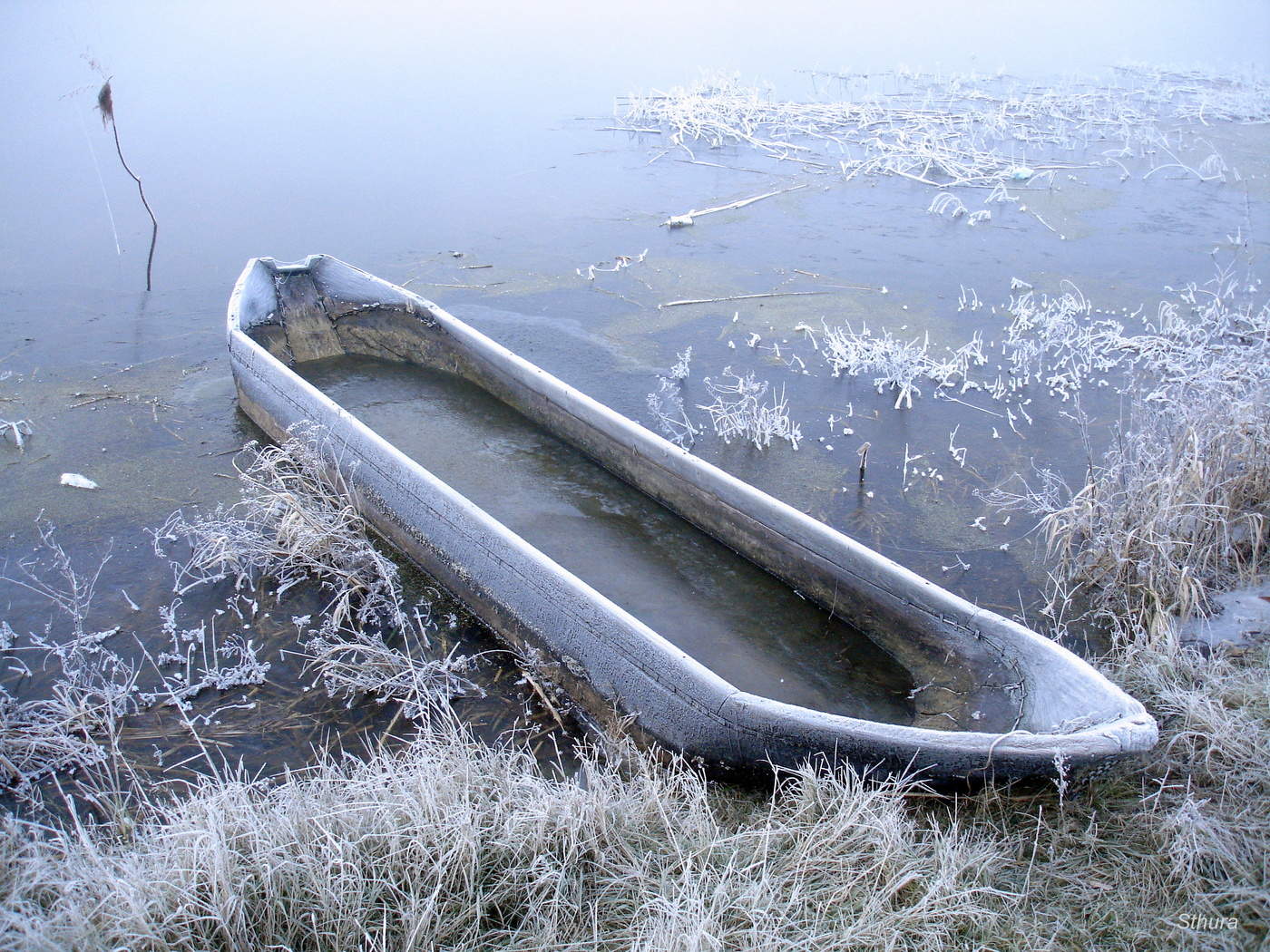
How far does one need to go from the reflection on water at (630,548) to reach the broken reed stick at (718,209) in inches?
170

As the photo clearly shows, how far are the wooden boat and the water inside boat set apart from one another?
0.10 meters

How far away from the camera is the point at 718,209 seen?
10.5 meters

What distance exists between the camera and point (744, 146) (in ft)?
42.5

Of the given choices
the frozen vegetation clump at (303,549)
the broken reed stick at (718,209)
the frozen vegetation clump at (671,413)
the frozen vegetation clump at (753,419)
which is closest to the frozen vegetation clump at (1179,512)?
the frozen vegetation clump at (753,419)

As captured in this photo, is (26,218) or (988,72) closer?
(26,218)

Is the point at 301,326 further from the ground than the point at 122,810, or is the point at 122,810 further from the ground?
the point at 301,326

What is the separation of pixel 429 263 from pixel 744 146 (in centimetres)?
571

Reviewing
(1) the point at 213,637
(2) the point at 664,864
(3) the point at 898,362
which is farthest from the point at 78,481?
(3) the point at 898,362

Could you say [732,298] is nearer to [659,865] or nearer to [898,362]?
[898,362]

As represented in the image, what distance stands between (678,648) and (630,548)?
1289 millimetres

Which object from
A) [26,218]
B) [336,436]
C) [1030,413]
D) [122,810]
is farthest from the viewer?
[26,218]

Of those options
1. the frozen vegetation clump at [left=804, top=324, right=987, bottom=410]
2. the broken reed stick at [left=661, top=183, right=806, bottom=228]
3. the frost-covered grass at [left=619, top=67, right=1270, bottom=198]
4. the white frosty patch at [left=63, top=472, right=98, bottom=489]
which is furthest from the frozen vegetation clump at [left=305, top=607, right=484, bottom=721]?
the frost-covered grass at [left=619, top=67, right=1270, bottom=198]

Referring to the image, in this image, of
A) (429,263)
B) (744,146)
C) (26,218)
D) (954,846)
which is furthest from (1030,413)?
(26,218)

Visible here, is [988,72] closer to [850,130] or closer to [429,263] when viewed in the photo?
[850,130]
